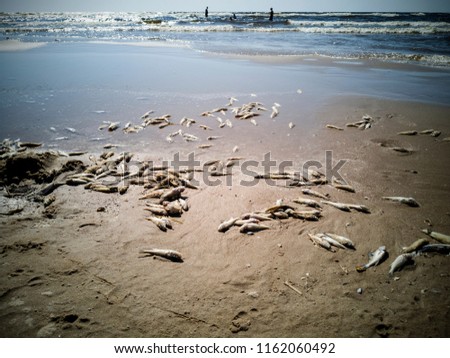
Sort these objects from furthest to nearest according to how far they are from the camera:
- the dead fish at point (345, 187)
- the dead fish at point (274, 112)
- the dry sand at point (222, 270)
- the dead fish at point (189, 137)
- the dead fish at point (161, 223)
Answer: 1. the dead fish at point (274, 112)
2. the dead fish at point (189, 137)
3. the dead fish at point (345, 187)
4. the dead fish at point (161, 223)
5. the dry sand at point (222, 270)

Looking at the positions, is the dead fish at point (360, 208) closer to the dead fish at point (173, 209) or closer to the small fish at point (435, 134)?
the dead fish at point (173, 209)

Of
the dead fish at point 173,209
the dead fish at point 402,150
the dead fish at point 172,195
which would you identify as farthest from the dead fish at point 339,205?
the dead fish at point 402,150

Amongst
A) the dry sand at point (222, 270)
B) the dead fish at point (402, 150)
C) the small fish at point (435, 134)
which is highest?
the small fish at point (435, 134)

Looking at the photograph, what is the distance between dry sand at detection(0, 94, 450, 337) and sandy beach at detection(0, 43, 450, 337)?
2 cm

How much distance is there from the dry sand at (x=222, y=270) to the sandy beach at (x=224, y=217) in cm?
2

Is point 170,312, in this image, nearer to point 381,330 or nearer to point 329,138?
point 381,330

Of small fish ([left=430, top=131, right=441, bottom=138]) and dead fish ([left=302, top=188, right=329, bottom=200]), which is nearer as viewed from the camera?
dead fish ([left=302, top=188, right=329, bottom=200])

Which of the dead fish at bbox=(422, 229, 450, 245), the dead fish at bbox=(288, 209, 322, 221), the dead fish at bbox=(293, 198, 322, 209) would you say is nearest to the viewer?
the dead fish at bbox=(422, 229, 450, 245)

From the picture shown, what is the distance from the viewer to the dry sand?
3.22m

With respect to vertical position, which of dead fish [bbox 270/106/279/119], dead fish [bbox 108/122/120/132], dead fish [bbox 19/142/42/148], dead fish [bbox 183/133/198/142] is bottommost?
dead fish [bbox 19/142/42/148]

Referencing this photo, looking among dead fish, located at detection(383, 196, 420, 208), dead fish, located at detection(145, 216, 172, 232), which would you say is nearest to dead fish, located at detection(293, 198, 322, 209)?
dead fish, located at detection(383, 196, 420, 208)

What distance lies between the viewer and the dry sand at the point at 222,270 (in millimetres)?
3219

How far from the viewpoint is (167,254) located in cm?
427

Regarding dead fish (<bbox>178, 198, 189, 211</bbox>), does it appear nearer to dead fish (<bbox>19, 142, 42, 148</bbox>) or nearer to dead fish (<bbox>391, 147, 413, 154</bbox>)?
dead fish (<bbox>19, 142, 42, 148</bbox>)
